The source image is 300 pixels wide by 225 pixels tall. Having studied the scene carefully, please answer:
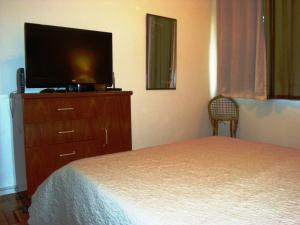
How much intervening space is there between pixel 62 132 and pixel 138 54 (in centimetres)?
145

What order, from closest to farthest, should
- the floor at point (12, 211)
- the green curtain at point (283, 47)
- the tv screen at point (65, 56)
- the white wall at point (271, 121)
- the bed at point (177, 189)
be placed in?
the bed at point (177, 189) → the floor at point (12, 211) → the tv screen at point (65, 56) → the green curtain at point (283, 47) → the white wall at point (271, 121)

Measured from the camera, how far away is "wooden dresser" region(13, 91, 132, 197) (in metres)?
2.27

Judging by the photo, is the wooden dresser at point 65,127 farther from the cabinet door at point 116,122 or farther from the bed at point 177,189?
the bed at point 177,189

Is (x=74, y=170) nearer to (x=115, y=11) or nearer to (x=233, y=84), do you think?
(x=115, y=11)

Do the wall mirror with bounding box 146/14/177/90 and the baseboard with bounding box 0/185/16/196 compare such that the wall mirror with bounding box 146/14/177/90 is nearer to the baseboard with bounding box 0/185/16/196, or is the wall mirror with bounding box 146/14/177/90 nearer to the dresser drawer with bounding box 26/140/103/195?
the dresser drawer with bounding box 26/140/103/195

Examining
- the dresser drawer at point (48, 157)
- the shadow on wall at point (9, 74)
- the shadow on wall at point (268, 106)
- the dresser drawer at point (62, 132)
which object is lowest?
the dresser drawer at point (48, 157)

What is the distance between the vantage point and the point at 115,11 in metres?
3.18

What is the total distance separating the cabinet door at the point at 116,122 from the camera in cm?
263

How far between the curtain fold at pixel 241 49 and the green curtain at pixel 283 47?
0.10 m

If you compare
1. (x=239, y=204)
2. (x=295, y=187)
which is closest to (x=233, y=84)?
(x=295, y=187)

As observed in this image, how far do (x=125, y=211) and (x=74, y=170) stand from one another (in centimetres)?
54

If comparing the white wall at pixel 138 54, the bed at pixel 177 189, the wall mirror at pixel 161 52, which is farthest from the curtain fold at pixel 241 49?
the bed at pixel 177 189

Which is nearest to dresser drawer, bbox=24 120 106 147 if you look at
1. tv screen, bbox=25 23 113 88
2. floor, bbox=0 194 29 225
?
tv screen, bbox=25 23 113 88

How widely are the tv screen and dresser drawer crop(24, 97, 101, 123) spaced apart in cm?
33
